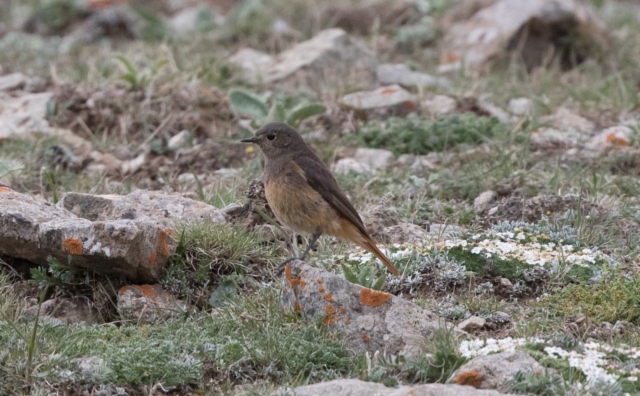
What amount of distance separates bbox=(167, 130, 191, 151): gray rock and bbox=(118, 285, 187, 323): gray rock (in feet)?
12.1

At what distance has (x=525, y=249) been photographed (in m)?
6.57

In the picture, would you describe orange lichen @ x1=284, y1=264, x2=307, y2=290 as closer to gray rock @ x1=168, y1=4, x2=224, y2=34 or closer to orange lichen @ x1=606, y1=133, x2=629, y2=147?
orange lichen @ x1=606, y1=133, x2=629, y2=147

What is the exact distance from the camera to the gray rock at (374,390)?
4414 millimetres

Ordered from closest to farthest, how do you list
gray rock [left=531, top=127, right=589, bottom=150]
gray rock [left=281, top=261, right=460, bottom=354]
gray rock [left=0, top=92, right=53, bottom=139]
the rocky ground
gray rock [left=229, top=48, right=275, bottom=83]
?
the rocky ground, gray rock [left=281, top=261, right=460, bottom=354], gray rock [left=531, top=127, right=589, bottom=150], gray rock [left=0, top=92, right=53, bottom=139], gray rock [left=229, top=48, right=275, bottom=83]

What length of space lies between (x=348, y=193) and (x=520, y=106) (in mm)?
3483

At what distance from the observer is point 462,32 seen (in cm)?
1405

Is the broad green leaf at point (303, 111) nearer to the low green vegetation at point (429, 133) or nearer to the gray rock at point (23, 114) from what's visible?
the low green vegetation at point (429, 133)

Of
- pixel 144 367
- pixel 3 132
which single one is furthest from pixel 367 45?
pixel 144 367

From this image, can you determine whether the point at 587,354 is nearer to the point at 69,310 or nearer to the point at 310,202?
the point at 310,202

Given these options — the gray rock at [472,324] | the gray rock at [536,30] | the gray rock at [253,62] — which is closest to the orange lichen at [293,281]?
the gray rock at [472,324]

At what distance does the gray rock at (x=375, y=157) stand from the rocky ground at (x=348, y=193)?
0.03 m

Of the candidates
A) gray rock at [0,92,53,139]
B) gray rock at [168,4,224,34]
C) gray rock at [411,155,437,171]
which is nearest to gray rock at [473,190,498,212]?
gray rock at [411,155,437,171]

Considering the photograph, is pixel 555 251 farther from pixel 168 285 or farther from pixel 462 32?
pixel 462 32

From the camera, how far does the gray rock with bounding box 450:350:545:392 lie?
15.3ft
